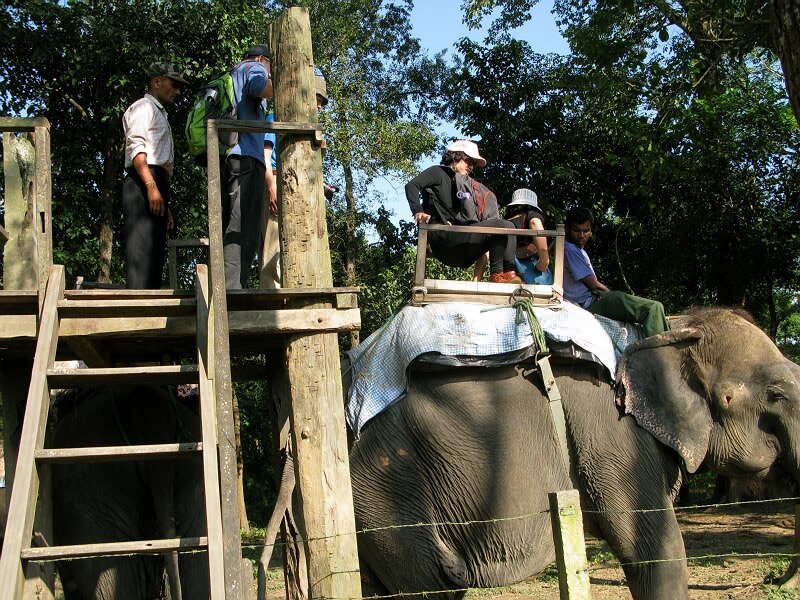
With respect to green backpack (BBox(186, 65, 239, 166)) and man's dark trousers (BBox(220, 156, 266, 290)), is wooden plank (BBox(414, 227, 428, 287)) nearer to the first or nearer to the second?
man's dark trousers (BBox(220, 156, 266, 290))

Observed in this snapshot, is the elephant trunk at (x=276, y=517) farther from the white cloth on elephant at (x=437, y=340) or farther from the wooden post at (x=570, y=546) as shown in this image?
the wooden post at (x=570, y=546)

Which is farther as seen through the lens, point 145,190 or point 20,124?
point 145,190

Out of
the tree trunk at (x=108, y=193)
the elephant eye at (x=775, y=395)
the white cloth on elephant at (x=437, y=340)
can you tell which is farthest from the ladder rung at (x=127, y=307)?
the tree trunk at (x=108, y=193)

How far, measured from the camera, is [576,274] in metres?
6.63

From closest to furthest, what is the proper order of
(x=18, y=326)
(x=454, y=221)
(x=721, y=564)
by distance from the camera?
1. (x=18, y=326)
2. (x=454, y=221)
3. (x=721, y=564)

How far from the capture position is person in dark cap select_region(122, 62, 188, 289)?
5.77 meters

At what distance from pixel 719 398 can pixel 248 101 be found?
3.44 metres

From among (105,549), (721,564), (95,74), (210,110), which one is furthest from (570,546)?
(95,74)

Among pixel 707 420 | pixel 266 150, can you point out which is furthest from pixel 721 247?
pixel 266 150

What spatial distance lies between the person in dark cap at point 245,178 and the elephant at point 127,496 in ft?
3.68

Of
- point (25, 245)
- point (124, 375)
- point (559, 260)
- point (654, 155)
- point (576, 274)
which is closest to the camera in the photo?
point (124, 375)

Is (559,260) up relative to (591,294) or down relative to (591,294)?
up

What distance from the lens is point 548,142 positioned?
1521cm

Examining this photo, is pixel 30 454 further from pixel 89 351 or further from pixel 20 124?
pixel 20 124
